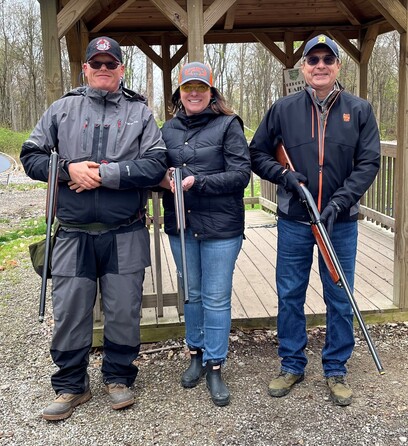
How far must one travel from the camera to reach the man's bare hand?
284 cm

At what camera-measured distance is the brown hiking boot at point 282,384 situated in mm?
3340

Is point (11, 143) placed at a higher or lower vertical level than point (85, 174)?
higher

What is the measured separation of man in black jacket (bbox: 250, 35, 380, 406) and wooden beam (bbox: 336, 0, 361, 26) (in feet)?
12.2

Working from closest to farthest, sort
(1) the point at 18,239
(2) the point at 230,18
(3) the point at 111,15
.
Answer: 1. (3) the point at 111,15
2. (2) the point at 230,18
3. (1) the point at 18,239

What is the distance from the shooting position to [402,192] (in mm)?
4180

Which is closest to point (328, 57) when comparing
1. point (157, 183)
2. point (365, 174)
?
point (365, 174)

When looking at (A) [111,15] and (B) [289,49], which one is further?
(B) [289,49]

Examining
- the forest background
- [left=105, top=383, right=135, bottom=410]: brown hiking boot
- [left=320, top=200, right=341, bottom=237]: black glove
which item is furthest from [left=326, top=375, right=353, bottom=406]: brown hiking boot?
the forest background

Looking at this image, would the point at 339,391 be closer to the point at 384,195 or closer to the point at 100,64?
the point at 100,64

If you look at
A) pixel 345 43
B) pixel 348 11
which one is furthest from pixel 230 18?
pixel 345 43

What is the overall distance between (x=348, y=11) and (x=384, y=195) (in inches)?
92.0

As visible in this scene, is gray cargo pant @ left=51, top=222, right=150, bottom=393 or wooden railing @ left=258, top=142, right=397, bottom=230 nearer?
gray cargo pant @ left=51, top=222, right=150, bottom=393

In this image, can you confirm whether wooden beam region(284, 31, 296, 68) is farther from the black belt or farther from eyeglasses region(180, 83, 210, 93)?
the black belt

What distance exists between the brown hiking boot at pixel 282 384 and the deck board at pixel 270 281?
0.93 m
